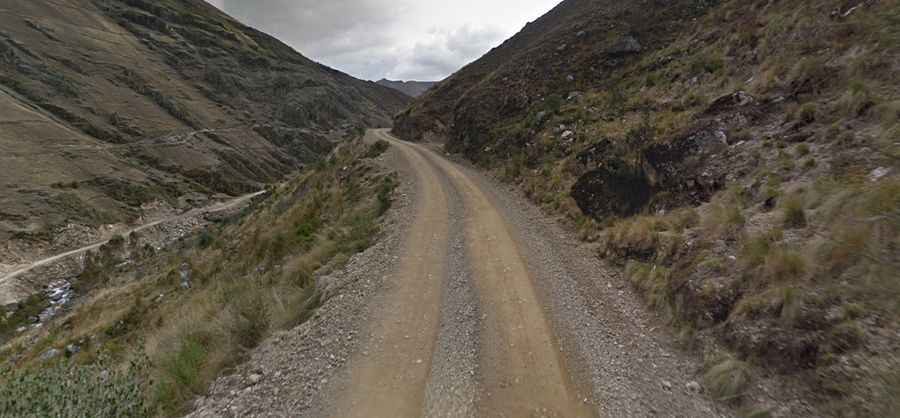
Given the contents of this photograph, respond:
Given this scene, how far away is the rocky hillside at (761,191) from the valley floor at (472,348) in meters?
0.69

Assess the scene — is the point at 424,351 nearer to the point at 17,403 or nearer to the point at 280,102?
the point at 17,403

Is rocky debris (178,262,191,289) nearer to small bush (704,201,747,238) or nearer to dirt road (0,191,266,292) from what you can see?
dirt road (0,191,266,292)

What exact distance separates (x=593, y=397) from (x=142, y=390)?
594 centimetres

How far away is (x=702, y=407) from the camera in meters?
4.45

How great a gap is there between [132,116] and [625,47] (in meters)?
63.3

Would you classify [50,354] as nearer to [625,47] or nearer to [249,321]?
[249,321]

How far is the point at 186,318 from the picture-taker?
8.62 meters

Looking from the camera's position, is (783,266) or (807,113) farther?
(807,113)

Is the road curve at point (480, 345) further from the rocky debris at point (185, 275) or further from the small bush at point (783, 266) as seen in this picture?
the rocky debris at point (185, 275)

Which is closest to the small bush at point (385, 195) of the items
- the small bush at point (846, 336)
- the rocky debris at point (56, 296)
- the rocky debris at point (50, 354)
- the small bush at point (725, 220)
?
the small bush at point (725, 220)

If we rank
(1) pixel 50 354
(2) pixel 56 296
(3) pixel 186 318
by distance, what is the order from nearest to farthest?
(3) pixel 186 318
(1) pixel 50 354
(2) pixel 56 296

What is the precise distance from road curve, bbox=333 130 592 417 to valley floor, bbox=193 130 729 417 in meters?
0.02

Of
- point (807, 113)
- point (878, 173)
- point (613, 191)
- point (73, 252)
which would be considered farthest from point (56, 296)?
point (807, 113)

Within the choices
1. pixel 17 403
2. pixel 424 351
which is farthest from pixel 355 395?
pixel 17 403
